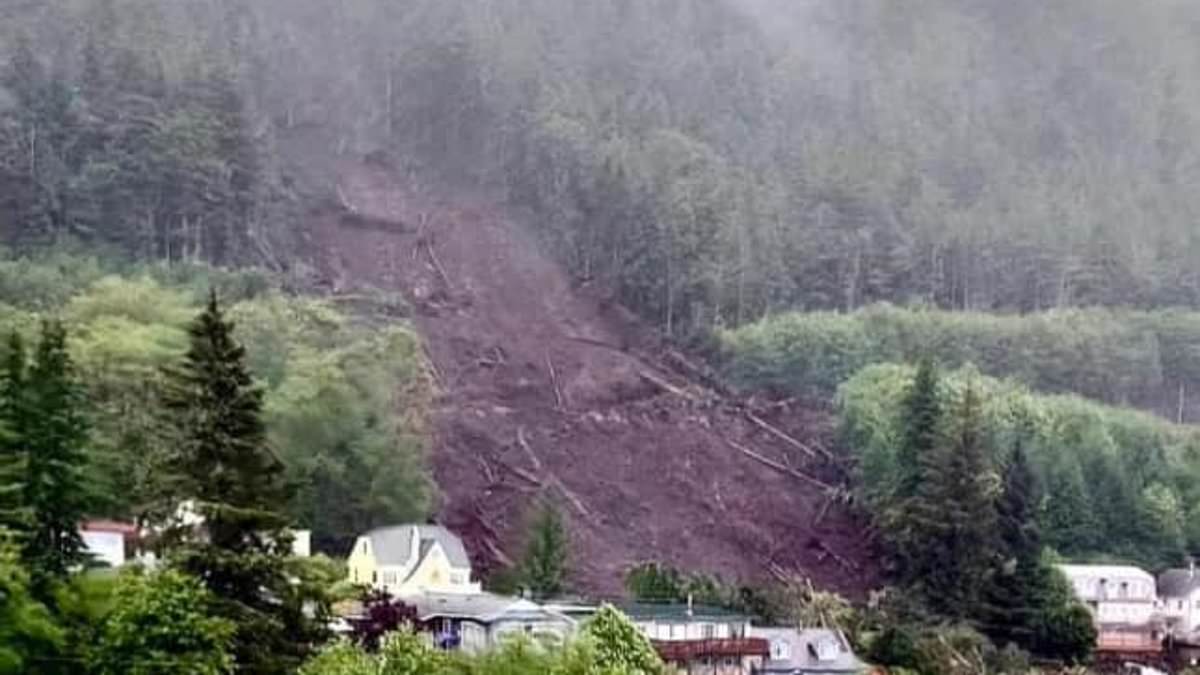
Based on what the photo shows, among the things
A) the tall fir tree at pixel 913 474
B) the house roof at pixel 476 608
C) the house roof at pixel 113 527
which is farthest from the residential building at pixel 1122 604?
the house roof at pixel 113 527

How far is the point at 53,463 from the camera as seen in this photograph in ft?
79.9

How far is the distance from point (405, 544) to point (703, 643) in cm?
857

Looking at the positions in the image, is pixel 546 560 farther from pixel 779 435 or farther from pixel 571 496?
pixel 779 435

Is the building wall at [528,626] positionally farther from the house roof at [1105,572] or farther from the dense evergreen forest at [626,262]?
the house roof at [1105,572]

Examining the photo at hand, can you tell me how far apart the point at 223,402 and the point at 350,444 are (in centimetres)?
2123

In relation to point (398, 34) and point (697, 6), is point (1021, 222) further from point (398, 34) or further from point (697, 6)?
point (398, 34)

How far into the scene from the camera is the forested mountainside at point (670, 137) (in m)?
67.1

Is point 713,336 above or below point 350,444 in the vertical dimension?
above

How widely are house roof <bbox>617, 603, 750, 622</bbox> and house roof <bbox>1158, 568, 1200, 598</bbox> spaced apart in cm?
1709

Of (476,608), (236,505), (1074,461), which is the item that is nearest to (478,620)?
(476,608)

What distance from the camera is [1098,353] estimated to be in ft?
245

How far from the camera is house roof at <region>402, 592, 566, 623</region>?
113 feet

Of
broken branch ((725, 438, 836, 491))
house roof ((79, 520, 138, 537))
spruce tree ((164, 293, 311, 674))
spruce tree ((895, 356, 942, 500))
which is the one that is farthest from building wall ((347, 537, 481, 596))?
broken branch ((725, 438, 836, 491))

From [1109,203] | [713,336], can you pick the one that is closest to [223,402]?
[713,336]
